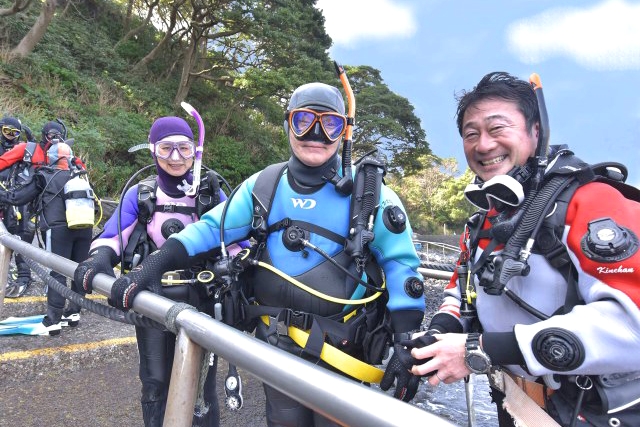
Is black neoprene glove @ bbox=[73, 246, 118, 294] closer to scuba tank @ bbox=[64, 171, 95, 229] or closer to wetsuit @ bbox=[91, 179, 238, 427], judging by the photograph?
wetsuit @ bbox=[91, 179, 238, 427]

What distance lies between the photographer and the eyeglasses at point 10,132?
19.6ft

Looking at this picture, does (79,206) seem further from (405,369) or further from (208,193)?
(405,369)

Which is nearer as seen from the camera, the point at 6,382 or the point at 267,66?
the point at 6,382

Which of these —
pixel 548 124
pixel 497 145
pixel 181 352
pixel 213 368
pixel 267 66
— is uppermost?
pixel 267 66

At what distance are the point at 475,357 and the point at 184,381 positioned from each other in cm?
87

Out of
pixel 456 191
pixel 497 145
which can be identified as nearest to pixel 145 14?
pixel 497 145

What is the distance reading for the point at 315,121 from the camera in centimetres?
209

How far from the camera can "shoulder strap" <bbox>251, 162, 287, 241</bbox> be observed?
2.17 metres

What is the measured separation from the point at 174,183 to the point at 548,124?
7.41ft

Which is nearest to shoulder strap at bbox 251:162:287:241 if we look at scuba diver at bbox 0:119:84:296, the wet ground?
the wet ground

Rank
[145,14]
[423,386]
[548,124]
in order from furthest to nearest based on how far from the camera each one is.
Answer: [145,14], [423,386], [548,124]

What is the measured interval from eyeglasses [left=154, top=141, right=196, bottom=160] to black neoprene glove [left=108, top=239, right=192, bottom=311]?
2.61 ft

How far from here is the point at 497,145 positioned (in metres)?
1.59

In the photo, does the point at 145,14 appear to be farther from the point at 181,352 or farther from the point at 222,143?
the point at 181,352
